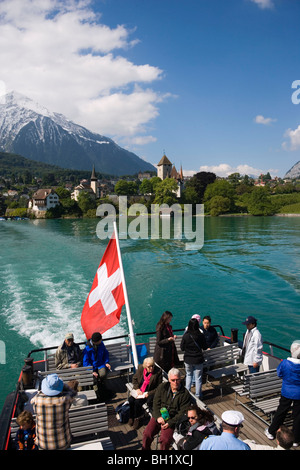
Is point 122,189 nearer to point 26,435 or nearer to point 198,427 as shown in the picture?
point 26,435

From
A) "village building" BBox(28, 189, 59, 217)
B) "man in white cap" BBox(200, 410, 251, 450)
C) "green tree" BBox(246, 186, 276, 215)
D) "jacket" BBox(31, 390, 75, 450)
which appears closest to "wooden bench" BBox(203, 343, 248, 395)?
"man in white cap" BBox(200, 410, 251, 450)

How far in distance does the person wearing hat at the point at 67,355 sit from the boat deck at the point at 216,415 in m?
1.15

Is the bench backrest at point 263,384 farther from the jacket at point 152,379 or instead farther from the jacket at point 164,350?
the jacket at point 152,379

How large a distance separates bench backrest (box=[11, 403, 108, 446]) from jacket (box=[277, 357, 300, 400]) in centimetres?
316

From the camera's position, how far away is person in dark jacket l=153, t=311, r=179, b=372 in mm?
6883

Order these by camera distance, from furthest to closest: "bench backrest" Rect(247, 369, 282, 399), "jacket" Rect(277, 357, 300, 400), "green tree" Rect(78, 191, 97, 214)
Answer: "green tree" Rect(78, 191, 97, 214) < "bench backrest" Rect(247, 369, 282, 399) < "jacket" Rect(277, 357, 300, 400)

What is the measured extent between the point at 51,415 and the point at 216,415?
3.47m

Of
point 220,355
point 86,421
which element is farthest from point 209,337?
point 86,421

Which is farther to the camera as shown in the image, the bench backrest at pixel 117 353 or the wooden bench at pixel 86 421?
the bench backrest at pixel 117 353

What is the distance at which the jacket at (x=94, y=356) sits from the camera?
7.15 meters

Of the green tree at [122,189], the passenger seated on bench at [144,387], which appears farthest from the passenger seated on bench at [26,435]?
the green tree at [122,189]

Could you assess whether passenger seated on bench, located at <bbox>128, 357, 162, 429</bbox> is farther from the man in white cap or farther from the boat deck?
the man in white cap
